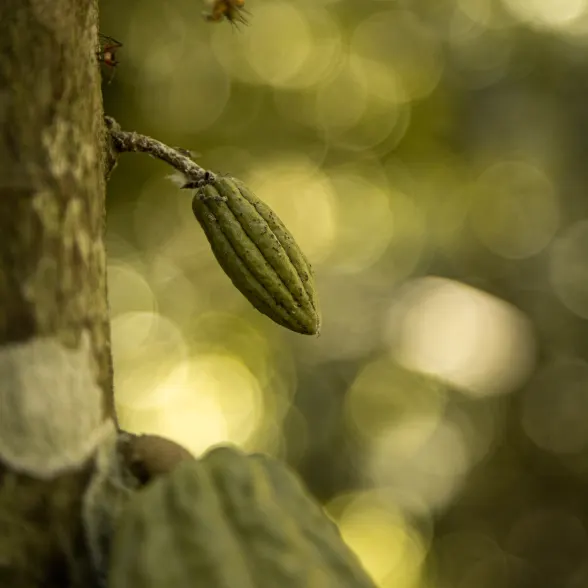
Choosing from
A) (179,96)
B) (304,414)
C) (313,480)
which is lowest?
(313,480)

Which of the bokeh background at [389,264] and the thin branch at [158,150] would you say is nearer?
the thin branch at [158,150]

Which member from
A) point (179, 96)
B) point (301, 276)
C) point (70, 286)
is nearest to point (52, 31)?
point (70, 286)

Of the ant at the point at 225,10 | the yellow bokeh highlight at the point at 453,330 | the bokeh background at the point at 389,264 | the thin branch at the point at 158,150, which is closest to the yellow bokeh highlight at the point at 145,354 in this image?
the bokeh background at the point at 389,264

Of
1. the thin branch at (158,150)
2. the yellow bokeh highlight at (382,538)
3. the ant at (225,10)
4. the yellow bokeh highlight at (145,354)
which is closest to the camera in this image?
the thin branch at (158,150)

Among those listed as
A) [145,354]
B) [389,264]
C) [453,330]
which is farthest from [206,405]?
[453,330]

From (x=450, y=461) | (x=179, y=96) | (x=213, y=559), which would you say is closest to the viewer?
(x=213, y=559)

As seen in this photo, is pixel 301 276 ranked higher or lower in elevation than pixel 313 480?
higher

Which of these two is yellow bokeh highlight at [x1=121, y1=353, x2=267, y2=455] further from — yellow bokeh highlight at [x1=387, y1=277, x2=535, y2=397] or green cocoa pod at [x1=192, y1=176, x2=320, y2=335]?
green cocoa pod at [x1=192, y1=176, x2=320, y2=335]

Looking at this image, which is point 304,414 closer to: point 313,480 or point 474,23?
point 313,480

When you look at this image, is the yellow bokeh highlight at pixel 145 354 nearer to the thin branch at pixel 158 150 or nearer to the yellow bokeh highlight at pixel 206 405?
the yellow bokeh highlight at pixel 206 405
